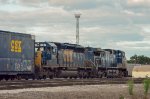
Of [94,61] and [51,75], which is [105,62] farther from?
[51,75]

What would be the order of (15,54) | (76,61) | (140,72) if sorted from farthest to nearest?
1. (140,72)
2. (76,61)
3. (15,54)

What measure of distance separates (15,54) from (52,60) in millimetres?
6942

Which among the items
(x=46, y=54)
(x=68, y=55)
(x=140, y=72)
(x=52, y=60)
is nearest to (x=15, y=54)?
(x=46, y=54)

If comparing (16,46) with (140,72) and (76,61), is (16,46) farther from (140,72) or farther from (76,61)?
(140,72)

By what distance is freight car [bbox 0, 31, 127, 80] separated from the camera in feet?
113

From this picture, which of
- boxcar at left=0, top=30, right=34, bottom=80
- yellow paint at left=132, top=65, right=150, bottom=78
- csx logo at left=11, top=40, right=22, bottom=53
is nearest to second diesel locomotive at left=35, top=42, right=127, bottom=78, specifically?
boxcar at left=0, top=30, right=34, bottom=80

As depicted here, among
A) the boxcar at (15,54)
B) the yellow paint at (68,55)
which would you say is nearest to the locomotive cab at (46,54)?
the yellow paint at (68,55)

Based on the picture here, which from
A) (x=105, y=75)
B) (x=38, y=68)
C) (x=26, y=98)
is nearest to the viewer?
(x=26, y=98)

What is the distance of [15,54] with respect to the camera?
35188 mm

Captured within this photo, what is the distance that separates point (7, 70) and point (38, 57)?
6412 millimetres

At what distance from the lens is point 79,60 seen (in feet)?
153

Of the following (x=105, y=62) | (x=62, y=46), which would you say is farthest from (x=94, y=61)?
(x=62, y=46)

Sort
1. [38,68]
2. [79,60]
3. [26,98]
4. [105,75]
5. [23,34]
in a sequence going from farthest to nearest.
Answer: [105,75] < [79,60] < [38,68] < [23,34] < [26,98]

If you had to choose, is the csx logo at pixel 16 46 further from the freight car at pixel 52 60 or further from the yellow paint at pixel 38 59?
the yellow paint at pixel 38 59
